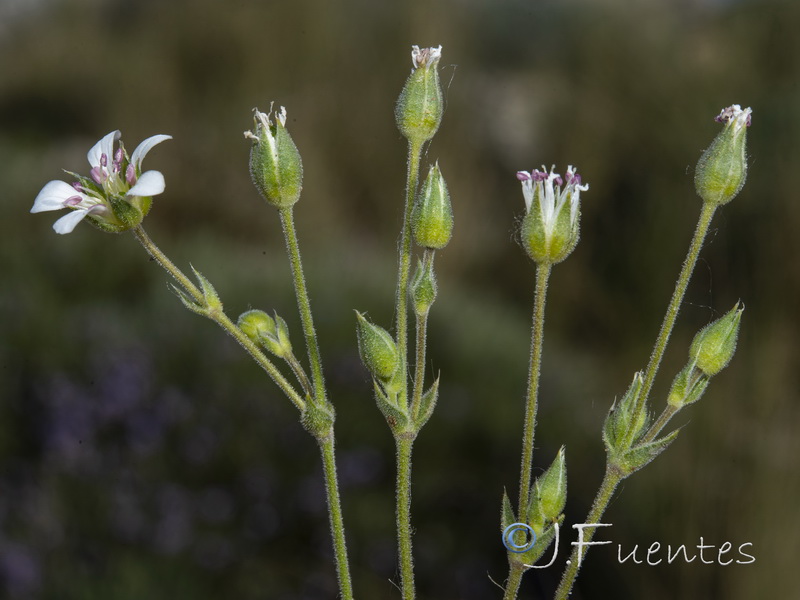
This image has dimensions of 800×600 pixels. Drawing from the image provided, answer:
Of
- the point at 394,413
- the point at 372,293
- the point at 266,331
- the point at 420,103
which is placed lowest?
the point at 394,413

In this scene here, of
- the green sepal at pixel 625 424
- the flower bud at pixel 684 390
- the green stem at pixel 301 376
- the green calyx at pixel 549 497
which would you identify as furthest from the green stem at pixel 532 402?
the green stem at pixel 301 376

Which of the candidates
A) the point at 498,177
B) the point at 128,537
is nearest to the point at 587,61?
the point at 498,177

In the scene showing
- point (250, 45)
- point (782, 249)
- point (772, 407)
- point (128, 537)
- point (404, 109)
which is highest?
point (250, 45)

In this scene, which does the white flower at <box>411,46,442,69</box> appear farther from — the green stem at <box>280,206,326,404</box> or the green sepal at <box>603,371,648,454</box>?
the green sepal at <box>603,371,648,454</box>

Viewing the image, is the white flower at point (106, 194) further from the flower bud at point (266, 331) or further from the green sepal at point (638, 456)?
the green sepal at point (638, 456)

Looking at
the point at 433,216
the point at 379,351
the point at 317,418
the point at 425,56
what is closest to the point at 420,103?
the point at 425,56

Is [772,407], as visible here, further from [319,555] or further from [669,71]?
[669,71]

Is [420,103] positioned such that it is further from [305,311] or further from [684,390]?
[684,390]
